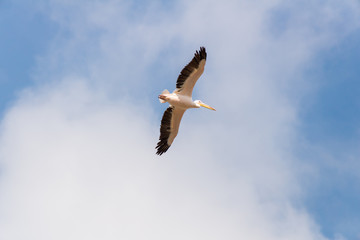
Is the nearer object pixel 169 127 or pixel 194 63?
pixel 194 63

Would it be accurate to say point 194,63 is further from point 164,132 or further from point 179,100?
point 164,132

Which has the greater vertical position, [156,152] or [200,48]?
[200,48]

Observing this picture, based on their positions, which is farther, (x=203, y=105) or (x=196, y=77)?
(x=203, y=105)

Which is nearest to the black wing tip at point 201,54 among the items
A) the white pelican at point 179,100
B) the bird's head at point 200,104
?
the white pelican at point 179,100

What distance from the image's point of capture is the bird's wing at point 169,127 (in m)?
30.5

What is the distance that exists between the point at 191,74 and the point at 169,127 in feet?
12.1

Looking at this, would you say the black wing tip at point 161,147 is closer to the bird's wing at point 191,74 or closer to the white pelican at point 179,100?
the white pelican at point 179,100

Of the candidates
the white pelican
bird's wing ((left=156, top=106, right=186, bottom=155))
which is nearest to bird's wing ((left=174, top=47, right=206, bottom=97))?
the white pelican

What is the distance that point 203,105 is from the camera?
3156 cm

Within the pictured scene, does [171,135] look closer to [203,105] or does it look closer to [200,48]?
[203,105]

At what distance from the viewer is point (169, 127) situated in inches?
1220

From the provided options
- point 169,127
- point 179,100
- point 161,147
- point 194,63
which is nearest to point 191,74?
point 194,63

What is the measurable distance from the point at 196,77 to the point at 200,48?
1453 millimetres

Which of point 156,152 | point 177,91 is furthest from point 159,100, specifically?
point 156,152
